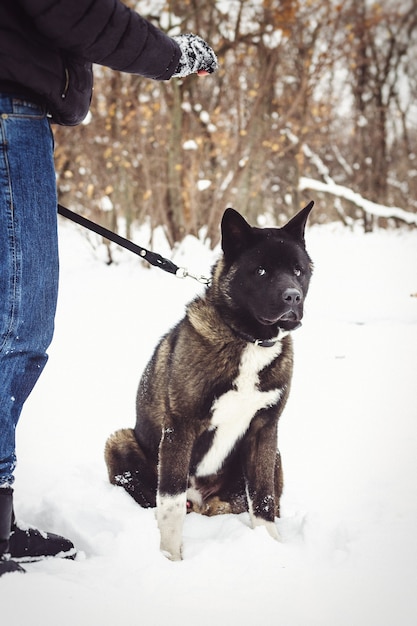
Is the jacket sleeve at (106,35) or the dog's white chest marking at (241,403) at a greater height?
the jacket sleeve at (106,35)

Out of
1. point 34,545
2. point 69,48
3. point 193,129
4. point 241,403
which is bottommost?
point 34,545

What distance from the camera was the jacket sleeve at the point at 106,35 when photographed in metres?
1.23

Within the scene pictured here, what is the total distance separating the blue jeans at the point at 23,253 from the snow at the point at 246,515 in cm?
52

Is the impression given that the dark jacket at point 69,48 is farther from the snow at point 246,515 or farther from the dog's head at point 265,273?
the snow at point 246,515

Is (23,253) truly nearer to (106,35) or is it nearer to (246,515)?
(106,35)

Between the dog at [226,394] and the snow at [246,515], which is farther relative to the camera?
the dog at [226,394]

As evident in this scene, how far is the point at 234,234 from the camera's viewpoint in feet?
7.19

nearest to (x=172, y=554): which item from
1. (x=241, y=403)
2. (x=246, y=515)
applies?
(x=246, y=515)

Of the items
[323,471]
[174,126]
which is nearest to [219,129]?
[174,126]

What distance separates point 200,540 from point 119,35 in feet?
6.17

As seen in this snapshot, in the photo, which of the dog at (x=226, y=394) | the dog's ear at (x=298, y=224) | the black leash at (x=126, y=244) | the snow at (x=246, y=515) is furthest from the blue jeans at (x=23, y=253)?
the dog's ear at (x=298, y=224)

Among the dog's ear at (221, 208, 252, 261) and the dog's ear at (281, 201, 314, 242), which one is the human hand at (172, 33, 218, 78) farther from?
the dog's ear at (281, 201, 314, 242)

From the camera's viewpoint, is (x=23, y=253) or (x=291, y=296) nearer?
(x=23, y=253)

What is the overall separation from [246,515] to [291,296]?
42.0 inches
